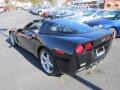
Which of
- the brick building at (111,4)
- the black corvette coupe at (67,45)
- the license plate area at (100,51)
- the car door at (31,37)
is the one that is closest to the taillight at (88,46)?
the black corvette coupe at (67,45)

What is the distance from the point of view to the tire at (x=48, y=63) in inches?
202

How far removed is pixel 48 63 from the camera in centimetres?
546

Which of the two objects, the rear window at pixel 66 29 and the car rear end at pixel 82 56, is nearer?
the car rear end at pixel 82 56

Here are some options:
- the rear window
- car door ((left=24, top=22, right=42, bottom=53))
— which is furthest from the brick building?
the rear window

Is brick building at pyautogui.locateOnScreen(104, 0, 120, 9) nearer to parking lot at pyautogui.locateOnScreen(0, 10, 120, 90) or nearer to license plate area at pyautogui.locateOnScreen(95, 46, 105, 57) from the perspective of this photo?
parking lot at pyautogui.locateOnScreen(0, 10, 120, 90)

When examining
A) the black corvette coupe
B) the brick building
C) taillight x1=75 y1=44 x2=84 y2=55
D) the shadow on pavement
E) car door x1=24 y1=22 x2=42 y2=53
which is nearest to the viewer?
taillight x1=75 y1=44 x2=84 y2=55

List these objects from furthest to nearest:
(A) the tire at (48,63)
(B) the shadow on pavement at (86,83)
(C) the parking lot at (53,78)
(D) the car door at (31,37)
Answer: (D) the car door at (31,37) → (A) the tire at (48,63) → (C) the parking lot at (53,78) → (B) the shadow on pavement at (86,83)

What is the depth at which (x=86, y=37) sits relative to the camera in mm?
4715

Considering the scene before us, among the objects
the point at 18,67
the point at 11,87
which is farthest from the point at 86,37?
the point at 18,67

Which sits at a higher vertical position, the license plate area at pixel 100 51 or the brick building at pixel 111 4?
the license plate area at pixel 100 51

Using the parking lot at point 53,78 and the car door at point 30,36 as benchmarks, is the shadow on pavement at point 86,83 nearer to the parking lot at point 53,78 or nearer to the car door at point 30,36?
the parking lot at point 53,78

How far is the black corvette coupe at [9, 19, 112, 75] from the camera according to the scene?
176 inches

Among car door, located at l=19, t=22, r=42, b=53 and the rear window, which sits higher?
the rear window

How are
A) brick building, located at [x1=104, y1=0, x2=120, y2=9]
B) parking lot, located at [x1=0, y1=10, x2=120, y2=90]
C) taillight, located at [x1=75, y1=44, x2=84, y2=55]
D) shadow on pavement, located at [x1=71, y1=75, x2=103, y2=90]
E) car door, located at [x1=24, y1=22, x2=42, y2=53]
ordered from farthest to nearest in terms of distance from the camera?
brick building, located at [x1=104, y1=0, x2=120, y2=9], car door, located at [x1=24, y1=22, x2=42, y2=53], parking lot, located at [x1=0, y1=10, x2=120, y2=90], shadow on pavement, located at [x1=71, y1=75, x2=103, y2=90], taillight, located at [x1=75, y1=44, x2=84, y2=55]
